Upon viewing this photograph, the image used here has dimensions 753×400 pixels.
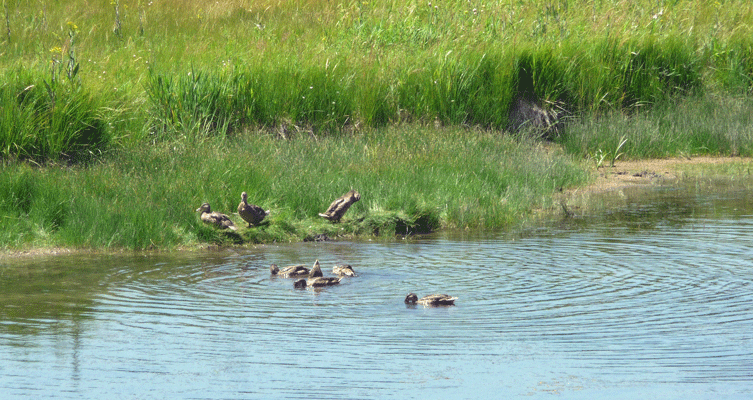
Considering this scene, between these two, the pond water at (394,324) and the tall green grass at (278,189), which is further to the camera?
the tall green grass at (278,189)

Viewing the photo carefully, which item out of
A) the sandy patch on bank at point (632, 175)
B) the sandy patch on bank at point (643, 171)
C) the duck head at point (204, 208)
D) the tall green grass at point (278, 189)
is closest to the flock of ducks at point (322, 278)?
the duck head at point (204, 208)

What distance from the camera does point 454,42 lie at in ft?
65.2

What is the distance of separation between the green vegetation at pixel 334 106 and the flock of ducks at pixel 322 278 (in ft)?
8.23

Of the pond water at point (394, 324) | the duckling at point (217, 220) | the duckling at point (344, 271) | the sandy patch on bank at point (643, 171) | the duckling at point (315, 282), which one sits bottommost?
the pond water at point (394, 324)

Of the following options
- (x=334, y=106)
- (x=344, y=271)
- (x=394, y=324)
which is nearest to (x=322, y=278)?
(x=344, y=271)

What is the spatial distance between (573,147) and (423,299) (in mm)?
11326

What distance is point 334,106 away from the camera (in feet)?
55.7

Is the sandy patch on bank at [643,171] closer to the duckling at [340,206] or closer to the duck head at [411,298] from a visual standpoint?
the duckling at [340,206]

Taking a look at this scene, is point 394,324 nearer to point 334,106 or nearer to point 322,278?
point 322,278

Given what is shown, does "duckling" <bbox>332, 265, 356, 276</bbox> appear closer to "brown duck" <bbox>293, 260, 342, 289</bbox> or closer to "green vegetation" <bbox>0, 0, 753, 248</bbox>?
"brown duck" <bbox>293, 260, 342, 289</bbox>

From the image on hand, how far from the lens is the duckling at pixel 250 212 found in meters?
11.1

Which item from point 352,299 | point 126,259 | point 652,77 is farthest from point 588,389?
point 652,77

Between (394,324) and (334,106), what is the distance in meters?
10.2

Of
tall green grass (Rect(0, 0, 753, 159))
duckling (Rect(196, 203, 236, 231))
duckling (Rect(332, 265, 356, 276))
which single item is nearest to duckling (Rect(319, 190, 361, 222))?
duckling (Rect(196, 203, 236, 231))
